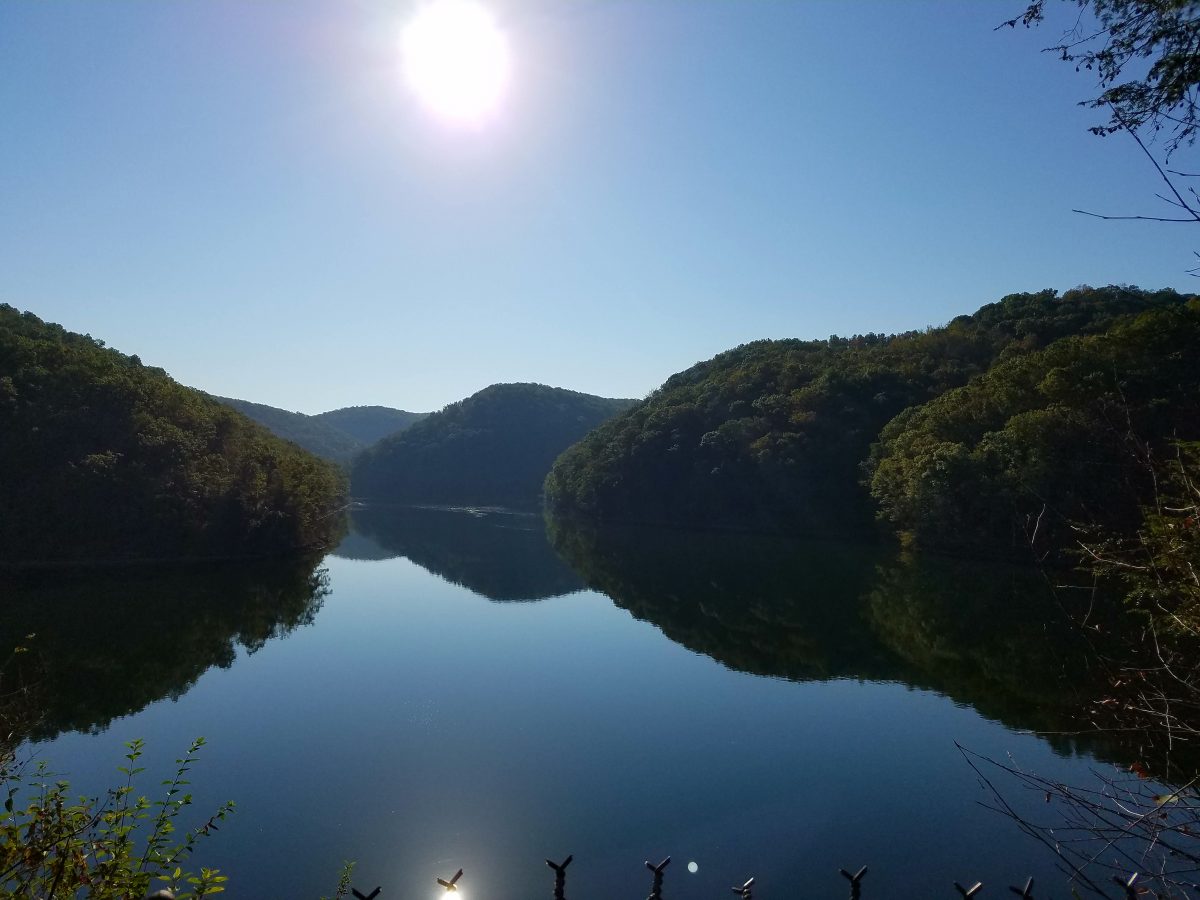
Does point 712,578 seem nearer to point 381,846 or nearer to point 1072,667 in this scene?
point 1072,667

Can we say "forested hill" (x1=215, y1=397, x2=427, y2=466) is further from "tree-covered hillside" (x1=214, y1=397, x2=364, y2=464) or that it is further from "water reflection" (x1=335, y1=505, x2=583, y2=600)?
"water reflection" (x1=335, y1=505, x2=583, y2=600)

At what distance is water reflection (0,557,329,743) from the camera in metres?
17.2

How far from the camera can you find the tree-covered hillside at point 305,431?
479 feet

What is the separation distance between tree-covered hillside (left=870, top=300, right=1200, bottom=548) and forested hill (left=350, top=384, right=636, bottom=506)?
6881 cm

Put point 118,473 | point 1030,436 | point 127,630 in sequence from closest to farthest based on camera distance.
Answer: point 127,630 < point 1030,436 < point 118,473

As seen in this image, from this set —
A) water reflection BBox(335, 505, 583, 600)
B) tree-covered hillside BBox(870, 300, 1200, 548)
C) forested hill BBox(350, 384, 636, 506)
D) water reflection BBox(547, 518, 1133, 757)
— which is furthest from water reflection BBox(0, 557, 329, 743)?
forested hill BBox(350, 384, 636, 506)

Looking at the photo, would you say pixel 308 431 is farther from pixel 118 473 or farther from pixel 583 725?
pixel 583 725

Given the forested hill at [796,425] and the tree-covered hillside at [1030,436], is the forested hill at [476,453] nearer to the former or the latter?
the forested hill at [796,425]

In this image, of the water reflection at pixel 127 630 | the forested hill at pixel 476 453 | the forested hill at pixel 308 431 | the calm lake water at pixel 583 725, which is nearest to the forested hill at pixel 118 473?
the water reflection at pixel 127 630

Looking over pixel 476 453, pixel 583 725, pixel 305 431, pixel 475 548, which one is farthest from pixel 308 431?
pixel 583 725

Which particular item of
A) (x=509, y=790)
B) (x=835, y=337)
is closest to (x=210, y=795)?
(x=509, y=790)

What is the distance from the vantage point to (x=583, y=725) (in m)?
16.2

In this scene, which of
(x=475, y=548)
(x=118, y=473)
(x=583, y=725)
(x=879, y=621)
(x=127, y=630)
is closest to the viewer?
(x=583, y=725)

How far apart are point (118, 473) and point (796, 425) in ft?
146
